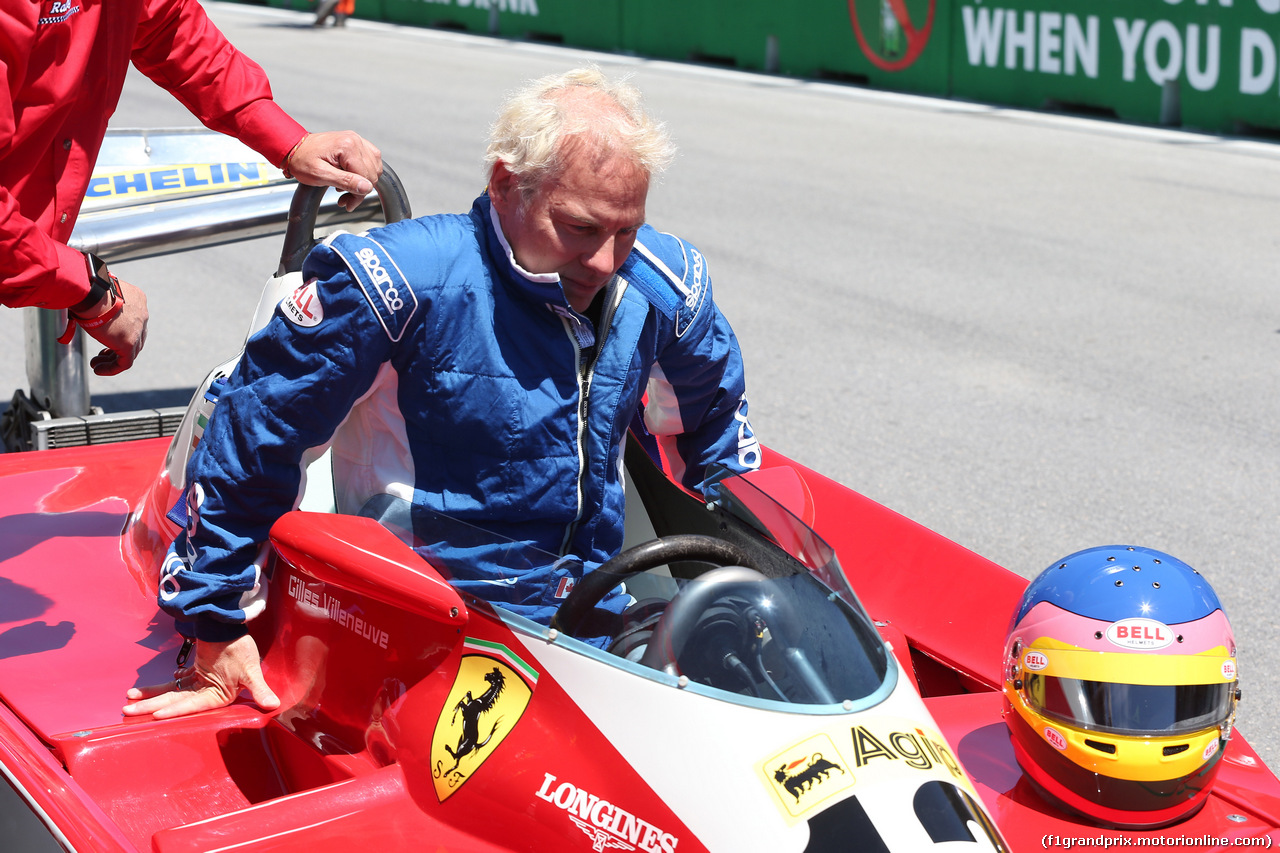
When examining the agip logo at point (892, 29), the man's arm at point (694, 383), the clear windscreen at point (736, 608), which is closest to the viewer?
the clear windscreen at point (736, 608)

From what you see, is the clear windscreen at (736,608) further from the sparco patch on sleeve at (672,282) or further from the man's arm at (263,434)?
the sparco patch on sleeve at (672,282)

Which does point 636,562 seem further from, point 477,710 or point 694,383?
point 694,383

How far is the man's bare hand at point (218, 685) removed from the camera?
2416 millimetres

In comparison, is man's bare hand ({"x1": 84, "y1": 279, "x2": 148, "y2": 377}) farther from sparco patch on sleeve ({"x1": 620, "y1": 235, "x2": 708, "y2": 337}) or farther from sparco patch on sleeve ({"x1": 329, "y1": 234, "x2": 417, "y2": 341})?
sparco patch on sleeve ({"x1": 620, "y1": 235, "x2": 708, "y2": 337})

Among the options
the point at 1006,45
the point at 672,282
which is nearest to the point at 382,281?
the point at 672,282

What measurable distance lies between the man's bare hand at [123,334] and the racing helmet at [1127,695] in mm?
1774

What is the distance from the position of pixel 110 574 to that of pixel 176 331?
371 cm

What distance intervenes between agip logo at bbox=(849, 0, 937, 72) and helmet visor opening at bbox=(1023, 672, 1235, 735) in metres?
12.8

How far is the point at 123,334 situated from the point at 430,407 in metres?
0.87

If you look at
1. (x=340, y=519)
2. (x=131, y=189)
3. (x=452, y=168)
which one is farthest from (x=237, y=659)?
(x=452, y=168)

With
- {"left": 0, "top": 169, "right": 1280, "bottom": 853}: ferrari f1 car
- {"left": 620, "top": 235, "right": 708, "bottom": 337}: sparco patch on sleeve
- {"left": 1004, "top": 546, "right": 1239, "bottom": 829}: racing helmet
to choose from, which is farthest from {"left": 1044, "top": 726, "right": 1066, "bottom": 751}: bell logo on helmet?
{"left": 620, "top": 235, "right": 708, "bottom": 337}: sparco patch on sleeve

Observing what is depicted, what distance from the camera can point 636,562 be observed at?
210 cm

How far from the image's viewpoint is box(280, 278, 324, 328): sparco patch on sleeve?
7.21ft

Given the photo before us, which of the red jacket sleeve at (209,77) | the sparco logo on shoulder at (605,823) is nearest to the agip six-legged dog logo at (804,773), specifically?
the sparco logo on shoulder at (605,823)
